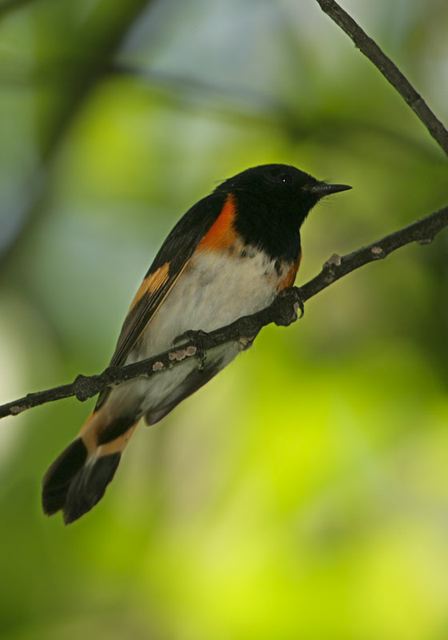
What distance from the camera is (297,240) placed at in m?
3.96

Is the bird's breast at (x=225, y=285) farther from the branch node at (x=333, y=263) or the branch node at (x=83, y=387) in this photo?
the branch node at (x=83, y=387)

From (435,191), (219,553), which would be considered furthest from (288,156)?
(219,553)

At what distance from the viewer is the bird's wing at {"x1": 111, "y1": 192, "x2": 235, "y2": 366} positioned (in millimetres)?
3799

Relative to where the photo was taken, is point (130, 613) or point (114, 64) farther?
point (114, 64)

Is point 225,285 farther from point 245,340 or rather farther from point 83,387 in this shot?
point 83,387

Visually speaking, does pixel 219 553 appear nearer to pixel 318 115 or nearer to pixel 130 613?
pixel 130 613

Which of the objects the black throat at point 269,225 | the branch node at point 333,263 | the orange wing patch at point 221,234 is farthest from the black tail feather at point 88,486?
the branch node at point 333,263

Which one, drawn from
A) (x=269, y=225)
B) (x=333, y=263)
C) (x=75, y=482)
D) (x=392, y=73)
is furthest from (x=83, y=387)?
(x=269, y=225)

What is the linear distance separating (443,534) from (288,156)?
207cm

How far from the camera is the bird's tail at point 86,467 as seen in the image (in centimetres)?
381

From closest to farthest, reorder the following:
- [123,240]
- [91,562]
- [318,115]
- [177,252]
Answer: [177,252] → [91,562] → [318,115] → [123,240]

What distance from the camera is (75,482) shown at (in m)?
3.89

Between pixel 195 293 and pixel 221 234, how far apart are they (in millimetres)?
242

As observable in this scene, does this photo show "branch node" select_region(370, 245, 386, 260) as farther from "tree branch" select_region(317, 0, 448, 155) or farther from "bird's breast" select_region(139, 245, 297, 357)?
"bird's breast" select_region(139, 245, 297, 357)
